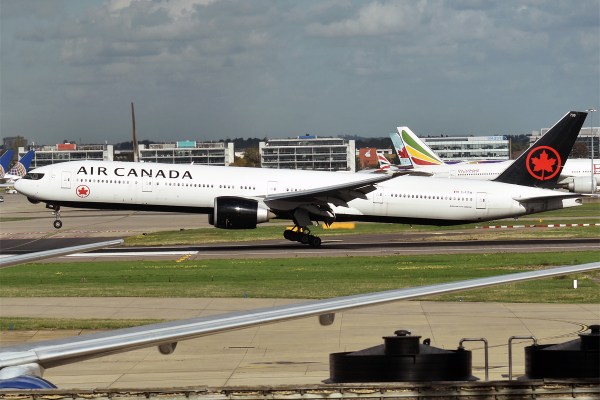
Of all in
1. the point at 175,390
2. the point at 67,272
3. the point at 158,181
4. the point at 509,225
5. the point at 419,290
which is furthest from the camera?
the point at 509,225

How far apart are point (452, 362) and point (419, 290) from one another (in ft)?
4.81

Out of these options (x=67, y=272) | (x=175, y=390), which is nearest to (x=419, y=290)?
(x=175, y=390)

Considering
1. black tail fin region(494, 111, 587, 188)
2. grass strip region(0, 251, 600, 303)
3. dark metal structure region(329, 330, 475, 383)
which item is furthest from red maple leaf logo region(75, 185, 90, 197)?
dark metal structure region(329, 330, 475, 383)

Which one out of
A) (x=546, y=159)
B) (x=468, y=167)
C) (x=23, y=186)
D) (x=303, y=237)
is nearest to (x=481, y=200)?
(x=546, y=159)

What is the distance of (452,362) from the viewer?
36.0ft

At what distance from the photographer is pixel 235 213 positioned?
41.4 meters

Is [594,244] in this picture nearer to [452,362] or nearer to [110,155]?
[452,362]

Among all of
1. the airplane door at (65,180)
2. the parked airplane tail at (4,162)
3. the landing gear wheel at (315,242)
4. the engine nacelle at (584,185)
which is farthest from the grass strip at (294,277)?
the parked airplane tail at (4,162)

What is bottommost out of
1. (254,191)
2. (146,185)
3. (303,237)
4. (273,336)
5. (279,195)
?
(303,237)

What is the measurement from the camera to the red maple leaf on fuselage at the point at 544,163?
4681 cm

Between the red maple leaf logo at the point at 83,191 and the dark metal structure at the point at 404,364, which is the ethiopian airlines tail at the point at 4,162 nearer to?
the red maple leaf logo at the point at 83,191

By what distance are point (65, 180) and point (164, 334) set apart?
35.4m

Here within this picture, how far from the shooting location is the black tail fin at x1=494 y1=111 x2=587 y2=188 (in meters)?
46.7

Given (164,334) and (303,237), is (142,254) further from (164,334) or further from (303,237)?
(164,334)
